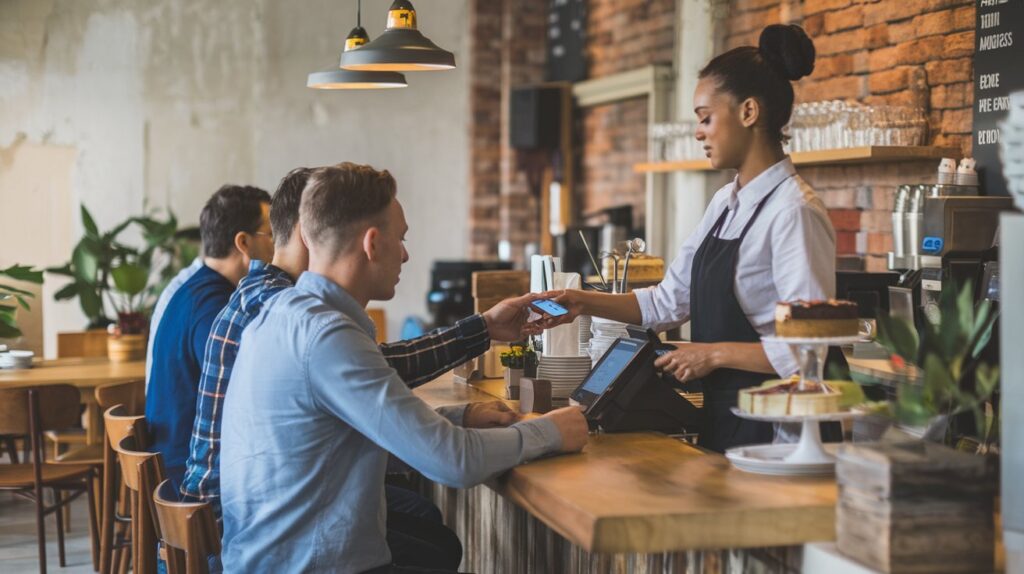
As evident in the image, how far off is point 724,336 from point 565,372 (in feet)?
1.86

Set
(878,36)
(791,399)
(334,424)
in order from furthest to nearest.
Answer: (878,36), (334,424), (791,399)

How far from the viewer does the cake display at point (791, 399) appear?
217 cm

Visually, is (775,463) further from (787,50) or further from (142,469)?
(142,469)

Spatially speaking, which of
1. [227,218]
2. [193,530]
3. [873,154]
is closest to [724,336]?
[193,530]

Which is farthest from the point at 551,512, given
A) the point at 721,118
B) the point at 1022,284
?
the point at 721,118

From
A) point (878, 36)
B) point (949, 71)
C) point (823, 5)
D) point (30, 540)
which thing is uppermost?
point (823, 5)

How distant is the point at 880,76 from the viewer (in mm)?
5797

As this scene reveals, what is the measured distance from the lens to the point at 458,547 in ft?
11.1

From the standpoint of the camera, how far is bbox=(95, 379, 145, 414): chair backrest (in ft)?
15.4

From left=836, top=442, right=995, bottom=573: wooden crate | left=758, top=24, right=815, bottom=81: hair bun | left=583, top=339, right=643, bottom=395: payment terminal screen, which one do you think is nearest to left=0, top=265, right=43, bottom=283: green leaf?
left=583, top=339, right=643, bottom=395: payment terminal screen

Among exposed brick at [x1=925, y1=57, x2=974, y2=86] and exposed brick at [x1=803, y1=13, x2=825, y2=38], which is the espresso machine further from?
exposed brick at [x1=803, y1=13, x2=825, y2=38]

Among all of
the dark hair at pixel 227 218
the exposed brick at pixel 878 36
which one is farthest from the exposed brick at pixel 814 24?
the dark hair at pixel 227 218

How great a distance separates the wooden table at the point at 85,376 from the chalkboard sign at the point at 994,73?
367 cm

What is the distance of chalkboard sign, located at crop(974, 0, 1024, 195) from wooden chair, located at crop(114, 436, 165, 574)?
11.3 feet
